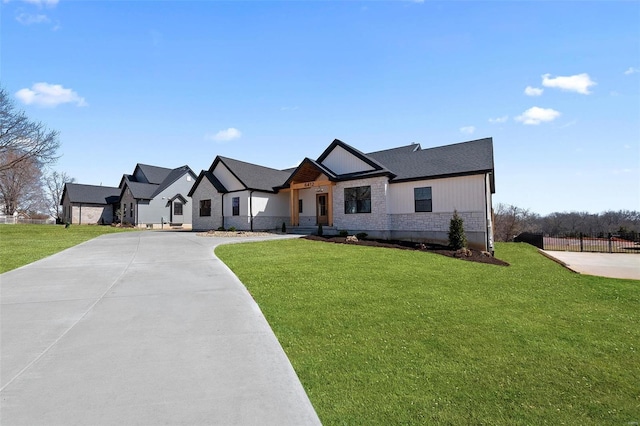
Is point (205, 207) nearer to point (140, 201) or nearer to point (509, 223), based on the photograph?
point (140, 201)

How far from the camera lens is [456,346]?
4.15 m

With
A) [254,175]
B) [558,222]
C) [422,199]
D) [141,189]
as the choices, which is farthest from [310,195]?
[558,222]

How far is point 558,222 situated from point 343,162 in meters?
43.2

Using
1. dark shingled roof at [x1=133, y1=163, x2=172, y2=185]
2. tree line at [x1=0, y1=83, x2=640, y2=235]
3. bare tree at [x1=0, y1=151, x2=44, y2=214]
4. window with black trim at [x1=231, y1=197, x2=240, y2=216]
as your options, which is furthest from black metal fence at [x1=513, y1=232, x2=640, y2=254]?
bare tree at [x1=0, y1=151, x2=44, y2=214]

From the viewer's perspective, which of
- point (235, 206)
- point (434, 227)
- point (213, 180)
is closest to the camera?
point (434, 227)

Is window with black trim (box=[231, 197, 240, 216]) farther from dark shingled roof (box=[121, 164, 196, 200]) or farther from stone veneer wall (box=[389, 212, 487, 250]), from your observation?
dark shingled roof (box=[121, 164, 196, 200])

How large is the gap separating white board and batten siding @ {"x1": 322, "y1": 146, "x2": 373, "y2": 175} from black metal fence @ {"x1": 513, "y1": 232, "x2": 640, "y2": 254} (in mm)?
13117

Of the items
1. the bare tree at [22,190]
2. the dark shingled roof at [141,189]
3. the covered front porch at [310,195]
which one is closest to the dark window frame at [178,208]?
the dark shingled roof at [141,189]

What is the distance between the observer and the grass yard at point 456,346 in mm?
2877

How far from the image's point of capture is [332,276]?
813 cm

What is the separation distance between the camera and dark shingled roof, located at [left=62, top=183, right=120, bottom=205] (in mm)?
39281

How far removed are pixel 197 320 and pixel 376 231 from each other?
48.9 ft

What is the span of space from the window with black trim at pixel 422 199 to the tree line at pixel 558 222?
20383 mm

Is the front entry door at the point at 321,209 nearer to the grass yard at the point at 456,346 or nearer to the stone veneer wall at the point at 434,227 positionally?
the stone veneer wall at the point at 434,227
